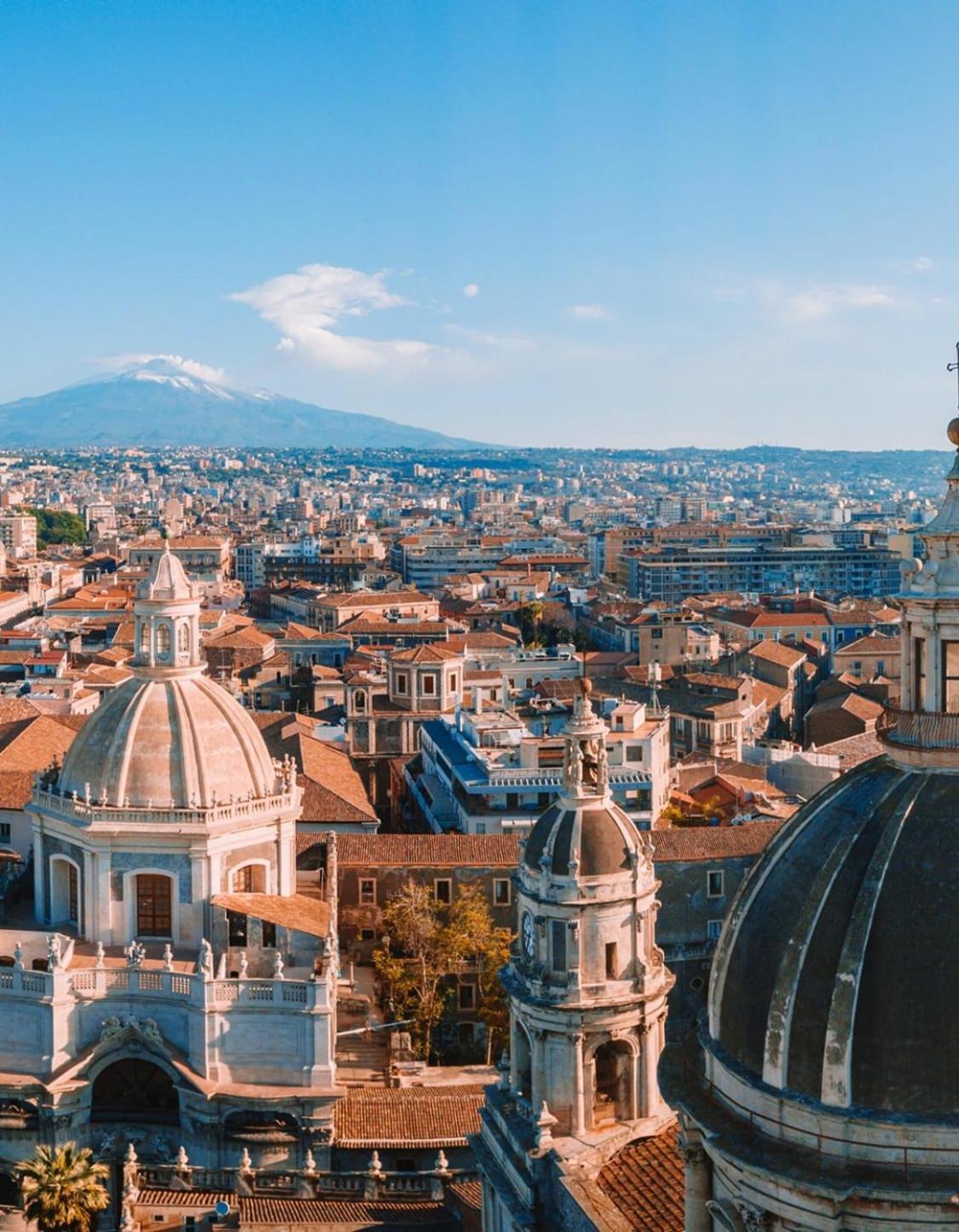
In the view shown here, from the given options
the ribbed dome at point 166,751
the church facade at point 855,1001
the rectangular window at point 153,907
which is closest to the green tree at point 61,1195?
the rectangular window at point 153,907

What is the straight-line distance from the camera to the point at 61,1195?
94.4 feet

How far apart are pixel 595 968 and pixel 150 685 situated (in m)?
16.6

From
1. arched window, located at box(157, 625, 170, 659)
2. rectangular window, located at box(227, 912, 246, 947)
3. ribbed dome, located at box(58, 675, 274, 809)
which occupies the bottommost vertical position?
rectangular window, located at box(227, 912, 246, 947)

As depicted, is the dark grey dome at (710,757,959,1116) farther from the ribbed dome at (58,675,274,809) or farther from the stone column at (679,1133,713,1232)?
the ribbed dome at (58,675,274,809)

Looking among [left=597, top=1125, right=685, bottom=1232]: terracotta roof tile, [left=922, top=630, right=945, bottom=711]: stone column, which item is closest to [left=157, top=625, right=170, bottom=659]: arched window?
[left=597, top=1125, right=685, bottom=1232]: terracotta roof tile

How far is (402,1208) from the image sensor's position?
3008 cm

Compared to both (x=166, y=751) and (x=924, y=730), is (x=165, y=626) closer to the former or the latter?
(x=166, y=751)

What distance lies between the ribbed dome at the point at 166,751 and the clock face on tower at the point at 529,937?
1270 centimetres

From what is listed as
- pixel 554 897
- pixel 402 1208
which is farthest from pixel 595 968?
pixel 402 1208

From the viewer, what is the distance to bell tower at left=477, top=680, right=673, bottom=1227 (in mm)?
26328

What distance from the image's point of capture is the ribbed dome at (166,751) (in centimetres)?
3825

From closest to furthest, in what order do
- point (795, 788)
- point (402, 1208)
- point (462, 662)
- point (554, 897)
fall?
point (554, 897)
point (402, 1208)
point (795, 788)
point (462, 662)

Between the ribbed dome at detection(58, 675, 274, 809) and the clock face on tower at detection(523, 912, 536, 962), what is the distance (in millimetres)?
Result: 12697

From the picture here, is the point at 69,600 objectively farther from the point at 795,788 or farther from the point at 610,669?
the point at 795,788
